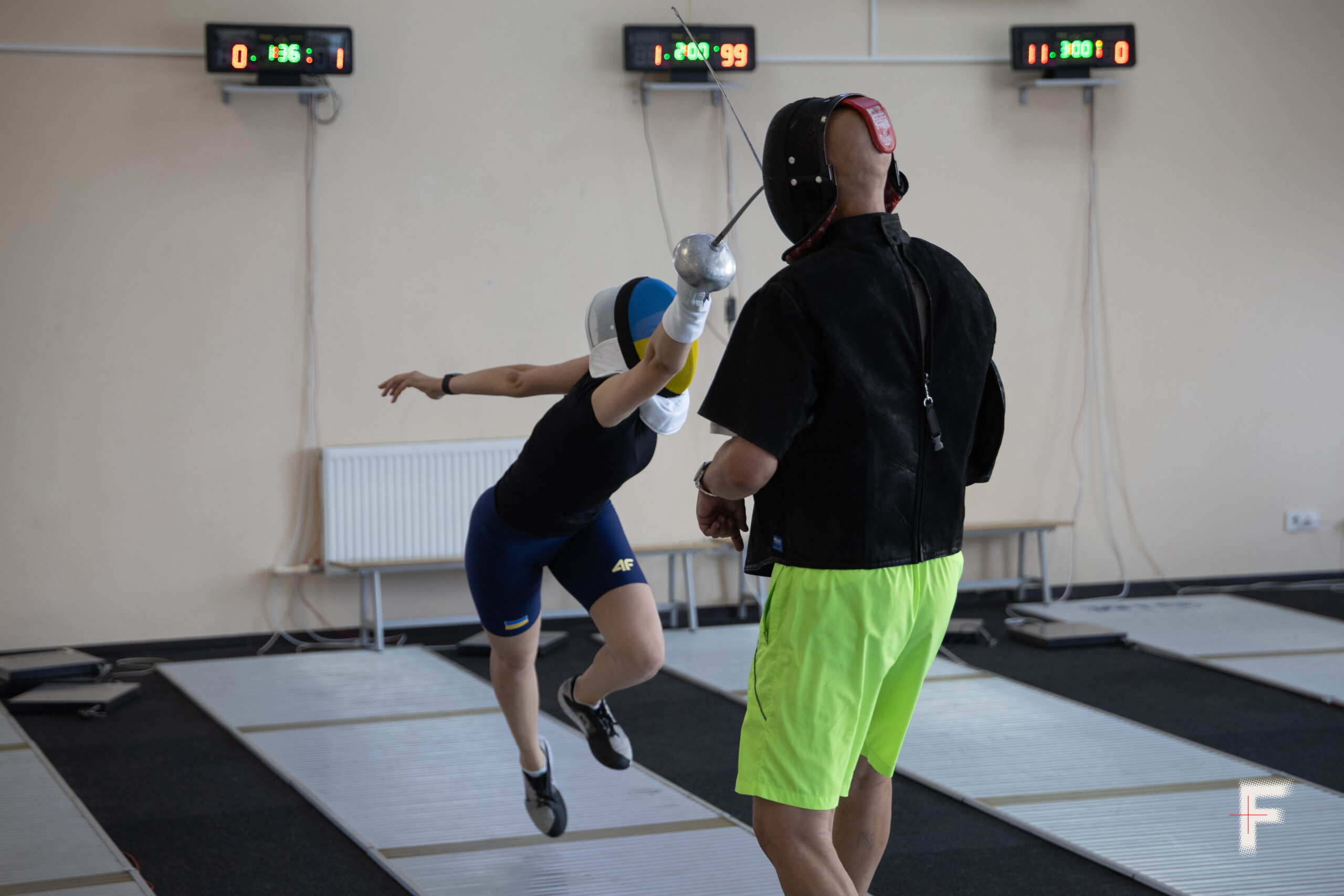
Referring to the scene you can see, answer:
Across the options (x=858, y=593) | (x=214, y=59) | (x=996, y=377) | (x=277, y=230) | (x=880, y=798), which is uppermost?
(x=214, y=59)

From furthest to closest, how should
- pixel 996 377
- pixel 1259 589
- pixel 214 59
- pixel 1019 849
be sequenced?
pixel 1259 589, pixel 214 59, pixel 1019 849, pixel 996 377

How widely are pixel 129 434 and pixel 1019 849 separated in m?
3.74

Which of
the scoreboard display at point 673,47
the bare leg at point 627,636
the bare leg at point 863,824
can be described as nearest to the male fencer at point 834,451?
the bare leg at point 863,824

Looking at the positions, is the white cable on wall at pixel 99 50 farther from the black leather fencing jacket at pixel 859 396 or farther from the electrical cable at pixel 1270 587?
the electrical cable at pixel 1270 587

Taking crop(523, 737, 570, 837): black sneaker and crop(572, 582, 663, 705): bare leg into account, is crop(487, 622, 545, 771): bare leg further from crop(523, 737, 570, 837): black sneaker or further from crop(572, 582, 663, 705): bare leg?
crop(572, 582, 663, 705): bare leg

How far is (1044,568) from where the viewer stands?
211 inches

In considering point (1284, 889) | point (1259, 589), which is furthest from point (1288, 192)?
point (1284, 889)

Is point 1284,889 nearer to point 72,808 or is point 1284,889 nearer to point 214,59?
point 72,808

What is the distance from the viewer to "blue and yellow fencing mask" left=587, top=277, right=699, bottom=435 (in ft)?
7.63

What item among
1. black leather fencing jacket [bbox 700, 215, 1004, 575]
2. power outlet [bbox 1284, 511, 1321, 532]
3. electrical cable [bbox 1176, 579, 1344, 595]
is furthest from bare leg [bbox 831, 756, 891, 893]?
power outlet [bbox 1284, 511, 1321, 532]

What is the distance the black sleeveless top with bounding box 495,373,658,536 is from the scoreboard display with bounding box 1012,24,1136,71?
11.4 feet

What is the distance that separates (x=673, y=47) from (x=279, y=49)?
1528 mm

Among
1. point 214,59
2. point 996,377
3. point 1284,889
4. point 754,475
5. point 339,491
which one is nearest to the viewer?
point 754,475

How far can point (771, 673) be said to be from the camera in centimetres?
167
